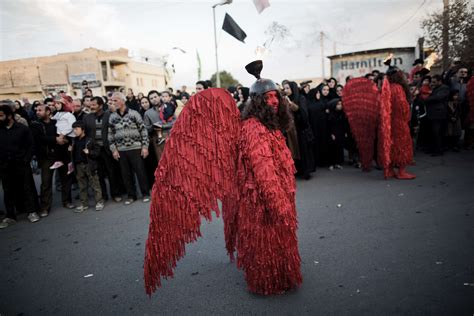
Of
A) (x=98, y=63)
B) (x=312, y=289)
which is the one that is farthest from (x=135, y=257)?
(x=98, y=63)

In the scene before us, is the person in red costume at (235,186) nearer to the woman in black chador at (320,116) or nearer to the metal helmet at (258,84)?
the metal helmet at (258,84)

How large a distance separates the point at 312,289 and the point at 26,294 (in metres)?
2.89

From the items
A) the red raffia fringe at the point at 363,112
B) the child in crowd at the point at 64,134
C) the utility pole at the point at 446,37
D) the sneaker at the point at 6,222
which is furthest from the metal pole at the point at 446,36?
the sneaker at the point at 6,222

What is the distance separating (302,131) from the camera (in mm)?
6434

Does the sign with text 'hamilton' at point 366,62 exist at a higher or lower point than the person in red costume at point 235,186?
higher

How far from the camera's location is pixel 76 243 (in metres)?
4.27

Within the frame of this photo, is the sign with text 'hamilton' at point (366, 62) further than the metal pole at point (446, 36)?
Yes

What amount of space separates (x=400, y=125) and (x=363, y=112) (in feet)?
2.78

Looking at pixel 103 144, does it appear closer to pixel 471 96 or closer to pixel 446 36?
pixel 471 96

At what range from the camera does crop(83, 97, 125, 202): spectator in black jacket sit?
18.7ft

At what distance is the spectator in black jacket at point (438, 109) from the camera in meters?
7.09

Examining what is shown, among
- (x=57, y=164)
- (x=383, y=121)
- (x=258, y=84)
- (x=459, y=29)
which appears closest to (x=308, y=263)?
(x=258, y=84)

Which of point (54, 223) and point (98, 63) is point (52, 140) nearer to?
point (54, 223)

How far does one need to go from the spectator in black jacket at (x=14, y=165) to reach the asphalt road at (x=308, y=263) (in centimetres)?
32
